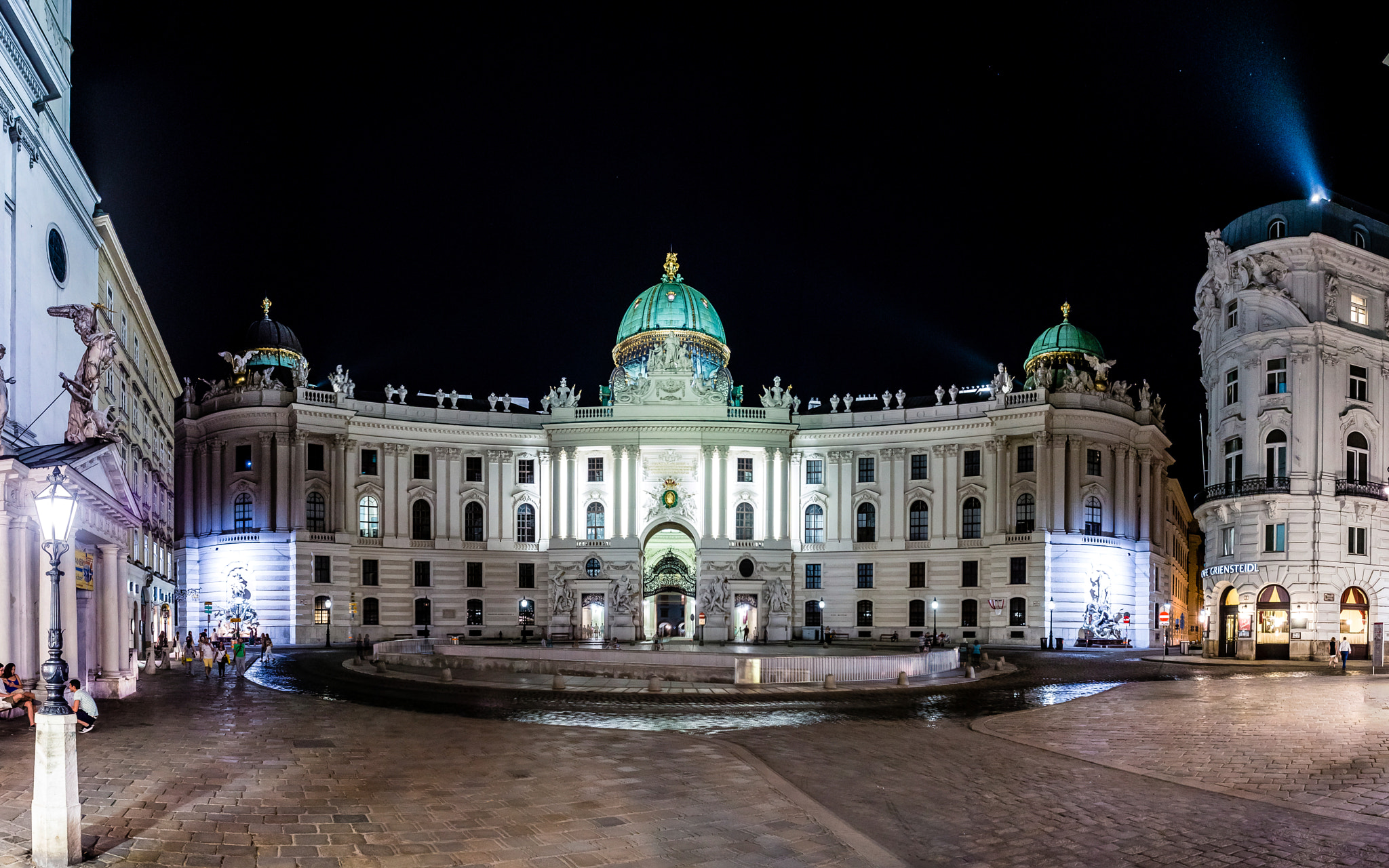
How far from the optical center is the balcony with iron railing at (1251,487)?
5062 centimetres

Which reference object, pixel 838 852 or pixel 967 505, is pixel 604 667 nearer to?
pixel 838 852

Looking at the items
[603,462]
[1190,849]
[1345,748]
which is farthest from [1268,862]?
[603,462]

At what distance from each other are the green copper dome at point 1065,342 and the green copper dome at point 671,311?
2667 cm

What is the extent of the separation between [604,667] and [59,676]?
2809cm

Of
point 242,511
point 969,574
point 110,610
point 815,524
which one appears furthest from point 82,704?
point 815,524

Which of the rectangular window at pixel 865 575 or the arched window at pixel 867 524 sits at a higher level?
the arched window at pixel 867 524

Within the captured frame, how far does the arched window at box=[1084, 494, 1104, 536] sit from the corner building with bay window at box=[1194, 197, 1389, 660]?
19265mm

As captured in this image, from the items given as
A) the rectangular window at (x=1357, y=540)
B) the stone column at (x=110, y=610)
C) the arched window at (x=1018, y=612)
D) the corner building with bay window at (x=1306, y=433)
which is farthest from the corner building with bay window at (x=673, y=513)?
the stone column at (x=110, y=610)

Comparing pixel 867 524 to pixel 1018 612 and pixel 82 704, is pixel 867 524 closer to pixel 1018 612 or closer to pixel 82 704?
pixel 1018 612

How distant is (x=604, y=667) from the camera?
3831 cm

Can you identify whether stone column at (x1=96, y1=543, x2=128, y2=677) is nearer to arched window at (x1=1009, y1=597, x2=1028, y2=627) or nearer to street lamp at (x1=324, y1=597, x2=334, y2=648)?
street lamp at (x1=324, y1=597, x2=334, y2=648)

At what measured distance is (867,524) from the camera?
78188mm

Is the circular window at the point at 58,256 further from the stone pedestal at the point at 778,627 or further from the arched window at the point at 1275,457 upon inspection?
the stone pedestal at the point at 778,627

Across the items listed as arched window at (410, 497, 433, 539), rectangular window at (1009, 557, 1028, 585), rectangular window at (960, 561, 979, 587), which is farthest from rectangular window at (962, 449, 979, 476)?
arched window at (410, 497, 433, 539)
